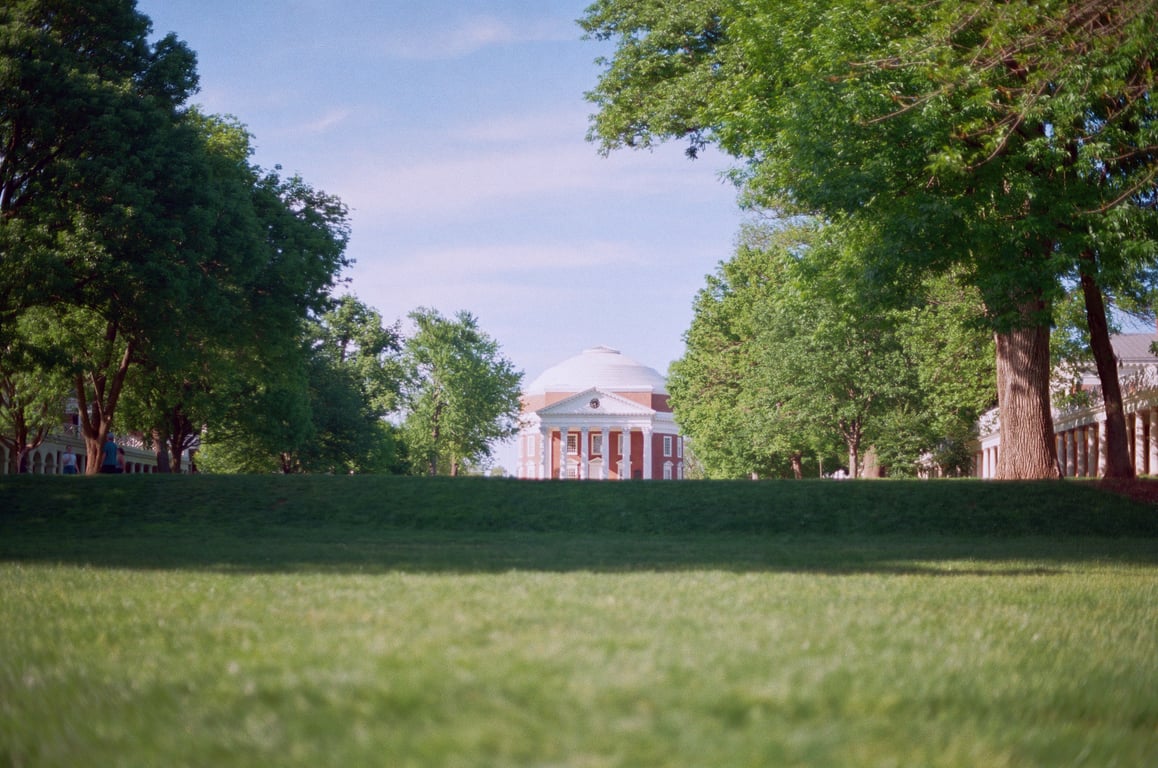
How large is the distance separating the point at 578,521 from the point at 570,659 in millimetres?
18663

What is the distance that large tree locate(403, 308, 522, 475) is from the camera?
76.8m

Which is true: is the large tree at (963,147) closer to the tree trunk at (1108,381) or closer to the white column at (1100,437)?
the tree trunk at (1108,381)

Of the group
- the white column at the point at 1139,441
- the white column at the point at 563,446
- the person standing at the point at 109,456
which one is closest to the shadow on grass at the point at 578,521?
the person standing at the point at 109,456

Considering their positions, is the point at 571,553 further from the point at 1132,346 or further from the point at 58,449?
the point at 1132,346

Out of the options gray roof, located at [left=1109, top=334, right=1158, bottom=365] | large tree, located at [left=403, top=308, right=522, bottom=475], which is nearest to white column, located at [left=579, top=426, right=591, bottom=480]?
large tree, located at [left=403, top=308, right=522, bottom=475]

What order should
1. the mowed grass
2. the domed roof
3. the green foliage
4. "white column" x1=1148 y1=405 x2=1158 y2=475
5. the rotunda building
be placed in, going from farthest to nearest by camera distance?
1. the domed roof
2. the rotunda building
3. the green foliage
4. "white column" x1=1148 y1=405 x2=1158 y2=475
5. the mowed grass

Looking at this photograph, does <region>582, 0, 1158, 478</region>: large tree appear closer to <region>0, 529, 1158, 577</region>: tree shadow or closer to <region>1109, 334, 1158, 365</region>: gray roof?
<region>0, 529, 1158, 577</region>: tree shadow

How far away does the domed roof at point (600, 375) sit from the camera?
138000mm

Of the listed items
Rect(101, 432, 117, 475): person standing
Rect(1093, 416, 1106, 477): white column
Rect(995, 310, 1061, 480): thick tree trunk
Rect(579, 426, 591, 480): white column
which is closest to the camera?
Rect(995, 310, 1061, 480): thick tree trunk

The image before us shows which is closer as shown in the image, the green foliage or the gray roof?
the green foliage

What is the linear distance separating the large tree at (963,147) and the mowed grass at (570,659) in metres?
6.55

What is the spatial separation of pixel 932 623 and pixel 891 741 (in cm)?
362

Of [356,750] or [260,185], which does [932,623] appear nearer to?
[356,750]

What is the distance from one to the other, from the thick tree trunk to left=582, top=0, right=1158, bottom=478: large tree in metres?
0.03
